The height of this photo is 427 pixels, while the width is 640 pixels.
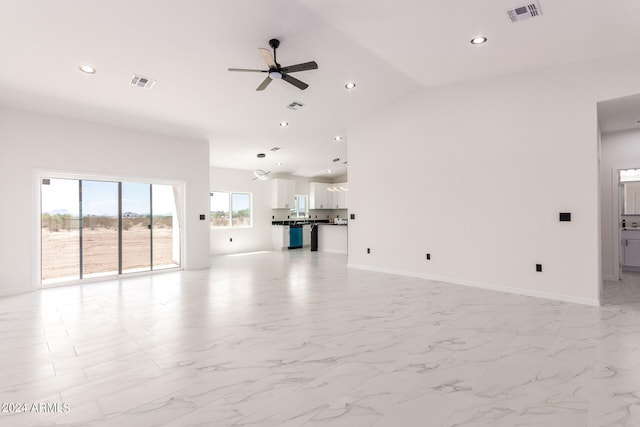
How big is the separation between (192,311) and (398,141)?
15.4 feet

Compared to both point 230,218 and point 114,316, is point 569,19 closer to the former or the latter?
point 114,316

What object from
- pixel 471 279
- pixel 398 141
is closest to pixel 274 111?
pixel 398 141

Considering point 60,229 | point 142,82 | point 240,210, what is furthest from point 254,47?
point 240,210

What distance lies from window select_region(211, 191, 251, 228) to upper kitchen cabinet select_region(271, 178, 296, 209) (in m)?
0.91

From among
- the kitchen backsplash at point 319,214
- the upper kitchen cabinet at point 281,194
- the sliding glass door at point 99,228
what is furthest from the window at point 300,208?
the sliding glass door at point 99,228

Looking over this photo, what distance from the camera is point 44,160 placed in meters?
5.12

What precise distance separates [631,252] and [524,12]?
587cm

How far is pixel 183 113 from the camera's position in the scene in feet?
18.0

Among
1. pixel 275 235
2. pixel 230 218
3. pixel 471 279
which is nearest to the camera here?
pixel 471 279

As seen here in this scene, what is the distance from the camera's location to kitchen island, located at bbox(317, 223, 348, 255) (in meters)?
9.48

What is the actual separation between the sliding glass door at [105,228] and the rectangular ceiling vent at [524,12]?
6553mm

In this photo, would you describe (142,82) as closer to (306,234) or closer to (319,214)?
(306,234)

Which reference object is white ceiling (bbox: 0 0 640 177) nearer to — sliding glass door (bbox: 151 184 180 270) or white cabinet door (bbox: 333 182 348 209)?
sliding glass door (bbox: 151 184 180 270)

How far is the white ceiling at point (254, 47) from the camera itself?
314cm
